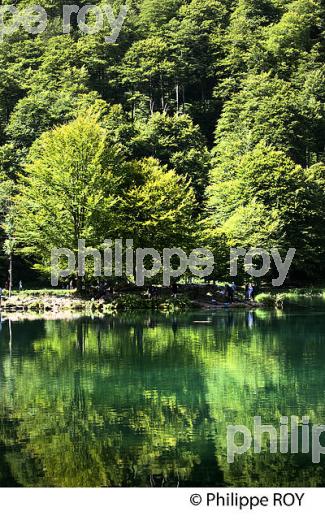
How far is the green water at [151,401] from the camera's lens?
456 inches

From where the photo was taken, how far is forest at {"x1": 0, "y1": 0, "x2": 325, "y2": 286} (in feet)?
149

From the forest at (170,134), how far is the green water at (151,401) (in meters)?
16.4

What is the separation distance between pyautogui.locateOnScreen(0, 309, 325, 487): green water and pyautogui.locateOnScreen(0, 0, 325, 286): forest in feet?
53.7

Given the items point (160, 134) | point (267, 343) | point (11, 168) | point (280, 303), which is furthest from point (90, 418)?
point (160, 134)

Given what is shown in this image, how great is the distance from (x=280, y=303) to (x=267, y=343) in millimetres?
17979

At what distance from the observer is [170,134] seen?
7969 cm

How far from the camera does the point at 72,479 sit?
11336mm

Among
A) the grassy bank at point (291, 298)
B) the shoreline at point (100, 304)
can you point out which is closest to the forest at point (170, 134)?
the shoreline at point (100, 304)

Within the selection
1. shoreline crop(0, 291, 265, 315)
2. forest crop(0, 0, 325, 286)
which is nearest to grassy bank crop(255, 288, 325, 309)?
shoreline crop(0, 291, 265, 315)

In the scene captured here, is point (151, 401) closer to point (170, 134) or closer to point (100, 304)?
point (100, 304)

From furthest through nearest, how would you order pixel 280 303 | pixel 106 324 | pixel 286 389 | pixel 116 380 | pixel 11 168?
pixel 11 168 → pixel 280 303 → pixel 106 324 → pixel 116 380 → pixel 286 389

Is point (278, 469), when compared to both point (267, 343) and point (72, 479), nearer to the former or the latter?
point (72, 479)

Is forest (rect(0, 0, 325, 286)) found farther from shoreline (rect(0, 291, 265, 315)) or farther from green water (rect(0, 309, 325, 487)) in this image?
green water (rect(0, 309, 325, 487))

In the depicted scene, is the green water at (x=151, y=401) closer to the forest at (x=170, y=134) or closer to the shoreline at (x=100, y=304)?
the shoreline at (x=100, y=304)
